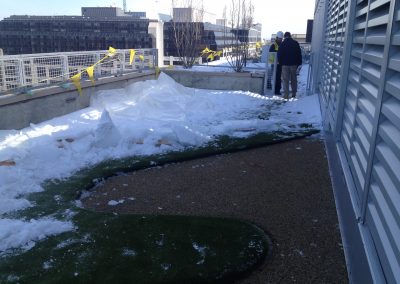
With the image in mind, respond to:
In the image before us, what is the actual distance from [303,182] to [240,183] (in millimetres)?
805

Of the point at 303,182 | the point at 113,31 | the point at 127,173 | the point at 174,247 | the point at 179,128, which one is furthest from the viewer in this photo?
the point at 113,31

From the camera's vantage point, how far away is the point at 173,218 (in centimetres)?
386

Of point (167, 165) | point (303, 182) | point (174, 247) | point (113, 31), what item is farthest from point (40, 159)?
point (113, 31)

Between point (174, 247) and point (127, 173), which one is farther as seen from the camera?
point (127, 173)

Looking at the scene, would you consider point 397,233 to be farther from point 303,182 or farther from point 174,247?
point 303,182

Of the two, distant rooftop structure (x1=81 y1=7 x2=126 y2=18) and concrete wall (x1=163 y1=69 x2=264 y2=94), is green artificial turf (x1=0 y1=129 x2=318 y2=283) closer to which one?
concrete wall (x1=163 y1=69 x2=264 y2=94)

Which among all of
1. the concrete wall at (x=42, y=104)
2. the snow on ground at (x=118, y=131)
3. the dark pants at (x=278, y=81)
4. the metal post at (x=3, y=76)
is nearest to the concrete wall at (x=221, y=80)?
the dark pants at (x=278, y=81)

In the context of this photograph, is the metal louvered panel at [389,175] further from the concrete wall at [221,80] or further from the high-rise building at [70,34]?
the high-rise building at [70,34]

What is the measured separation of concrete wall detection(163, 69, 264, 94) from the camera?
12.6m

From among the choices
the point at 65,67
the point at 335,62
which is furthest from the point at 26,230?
the point at 65,67

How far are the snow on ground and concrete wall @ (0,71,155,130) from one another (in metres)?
0.21

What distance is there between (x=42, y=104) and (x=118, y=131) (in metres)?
2.30

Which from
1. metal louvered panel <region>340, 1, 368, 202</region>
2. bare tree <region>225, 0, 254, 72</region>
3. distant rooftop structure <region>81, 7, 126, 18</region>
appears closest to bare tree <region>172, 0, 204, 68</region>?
bare tree <region>225, 0, 254, 72</region>

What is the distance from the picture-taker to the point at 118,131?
255 inches
